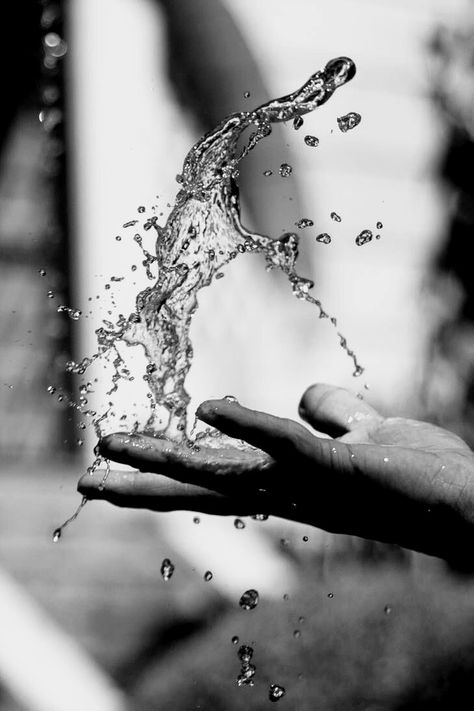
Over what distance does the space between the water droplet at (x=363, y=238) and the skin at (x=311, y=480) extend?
1968 mm

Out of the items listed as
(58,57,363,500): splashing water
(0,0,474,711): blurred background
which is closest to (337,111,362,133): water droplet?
(0,0,474,711): blurred background

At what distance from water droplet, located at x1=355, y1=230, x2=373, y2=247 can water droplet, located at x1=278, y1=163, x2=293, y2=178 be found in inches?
15.0

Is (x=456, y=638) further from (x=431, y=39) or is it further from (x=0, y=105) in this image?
(x=0, y=105)

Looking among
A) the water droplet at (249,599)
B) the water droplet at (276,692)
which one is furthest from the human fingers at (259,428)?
the water droplet at (249,599)

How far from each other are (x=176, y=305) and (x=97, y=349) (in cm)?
151

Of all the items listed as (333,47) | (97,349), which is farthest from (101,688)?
(333,47)

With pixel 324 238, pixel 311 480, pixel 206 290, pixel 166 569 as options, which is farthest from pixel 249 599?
pixel 311 480

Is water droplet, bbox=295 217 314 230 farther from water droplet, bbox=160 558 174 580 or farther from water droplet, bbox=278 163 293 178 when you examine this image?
water droplet, bbox=160 558 174 580

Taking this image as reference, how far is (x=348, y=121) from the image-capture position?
348cm

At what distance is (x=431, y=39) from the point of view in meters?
3.67

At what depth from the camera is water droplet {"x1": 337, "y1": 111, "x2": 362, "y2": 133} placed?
336 cm

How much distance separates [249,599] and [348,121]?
1903 millimetres

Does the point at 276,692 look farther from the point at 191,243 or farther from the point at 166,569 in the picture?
the point at 191,243

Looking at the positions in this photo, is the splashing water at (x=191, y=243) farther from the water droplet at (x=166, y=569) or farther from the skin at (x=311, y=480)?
the water droplet at (x=166, y=569)
